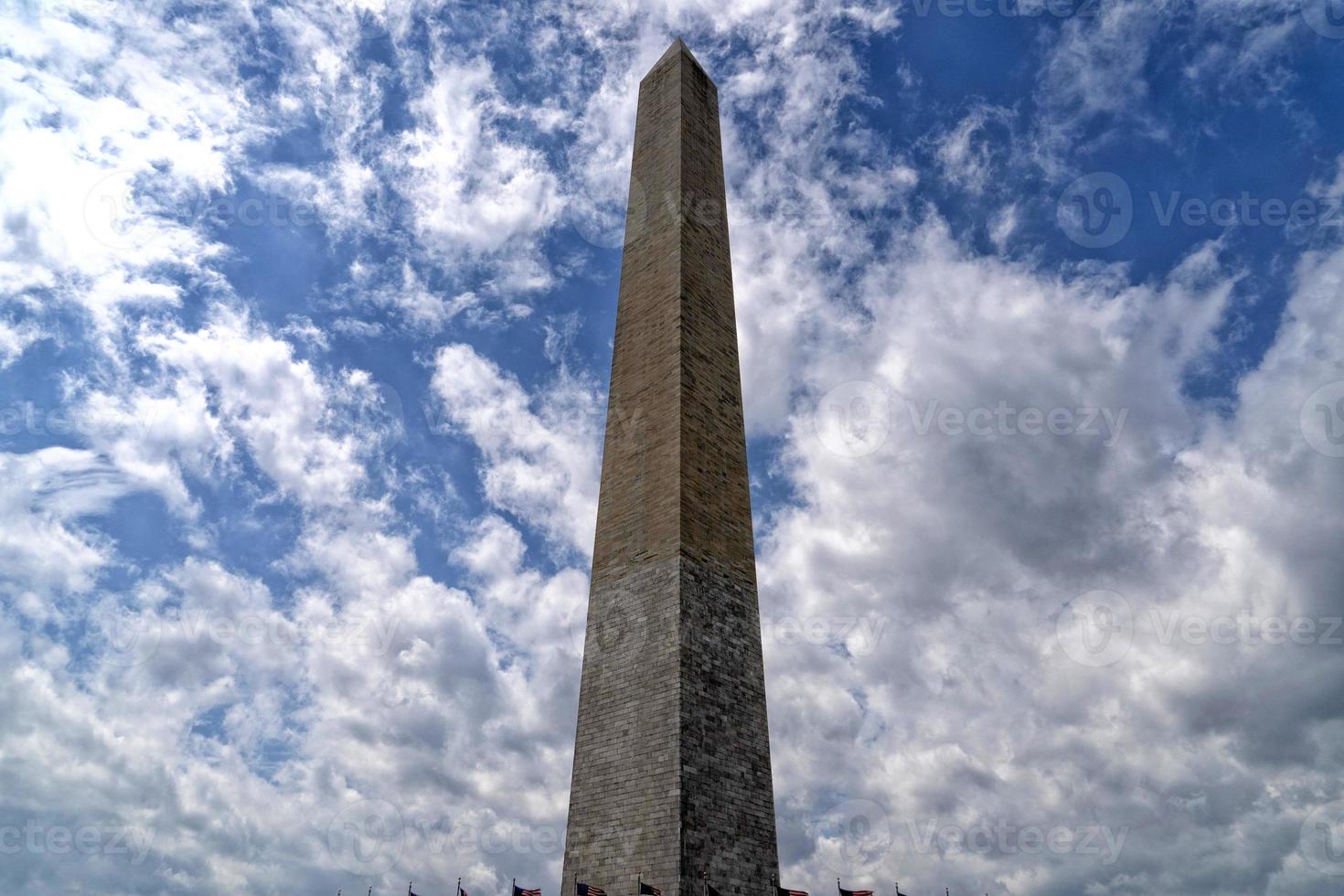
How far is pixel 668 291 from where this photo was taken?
31.8 meters

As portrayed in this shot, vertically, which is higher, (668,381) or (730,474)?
(668,381)

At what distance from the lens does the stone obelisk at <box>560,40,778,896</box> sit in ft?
77.5

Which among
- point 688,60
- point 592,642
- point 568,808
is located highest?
point 688,60

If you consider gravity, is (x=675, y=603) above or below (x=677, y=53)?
below

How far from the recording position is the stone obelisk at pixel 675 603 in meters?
23.6

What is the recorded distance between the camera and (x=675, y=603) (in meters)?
25.5

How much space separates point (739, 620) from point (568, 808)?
7354 mm

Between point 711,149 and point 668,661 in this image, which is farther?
point 711,149

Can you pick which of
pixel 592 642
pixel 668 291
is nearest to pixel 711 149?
pixel 668 291

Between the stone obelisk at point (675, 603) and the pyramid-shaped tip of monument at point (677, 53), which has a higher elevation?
the pyramid-shaped tip of monument at point (677, 53)

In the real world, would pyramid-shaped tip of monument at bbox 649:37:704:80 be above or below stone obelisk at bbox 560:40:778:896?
above

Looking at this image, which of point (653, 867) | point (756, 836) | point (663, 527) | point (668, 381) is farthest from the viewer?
point (668, 381)

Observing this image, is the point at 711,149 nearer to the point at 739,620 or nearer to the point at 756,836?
the point at 739,620

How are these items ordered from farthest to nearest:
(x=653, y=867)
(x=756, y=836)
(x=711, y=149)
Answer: (x=711, y=149)
(x=756, y=836)
(x=653, y=867)
